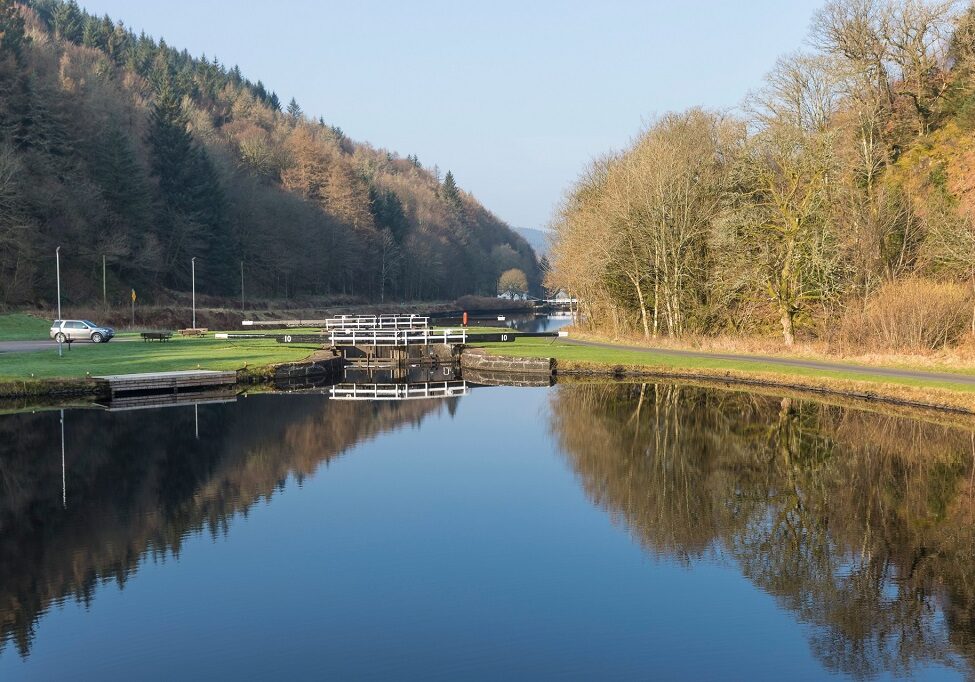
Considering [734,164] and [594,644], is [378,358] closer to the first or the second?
[734,164]

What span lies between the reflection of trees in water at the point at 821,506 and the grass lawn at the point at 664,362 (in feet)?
10.2

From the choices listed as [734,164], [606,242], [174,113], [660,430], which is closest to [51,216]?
[174,113]

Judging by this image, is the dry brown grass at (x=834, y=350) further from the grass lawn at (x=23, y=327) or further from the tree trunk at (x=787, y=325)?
the grass lawn at (x=23, y=327)

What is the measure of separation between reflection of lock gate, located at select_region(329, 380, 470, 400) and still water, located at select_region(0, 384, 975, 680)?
10326 millimetres

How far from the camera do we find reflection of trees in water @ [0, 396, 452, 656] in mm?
13031

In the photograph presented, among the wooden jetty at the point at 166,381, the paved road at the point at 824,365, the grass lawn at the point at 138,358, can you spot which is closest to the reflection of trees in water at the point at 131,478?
the wooden jetty at the point at 166,381

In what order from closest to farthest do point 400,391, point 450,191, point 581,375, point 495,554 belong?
point 495,554 < point 400,391 < point 581,375 < point 450,191

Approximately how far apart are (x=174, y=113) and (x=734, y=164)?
71.4 m

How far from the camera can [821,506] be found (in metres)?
16.4

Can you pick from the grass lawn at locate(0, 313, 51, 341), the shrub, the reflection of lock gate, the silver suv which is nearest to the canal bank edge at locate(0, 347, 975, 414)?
the reflection of lock gate

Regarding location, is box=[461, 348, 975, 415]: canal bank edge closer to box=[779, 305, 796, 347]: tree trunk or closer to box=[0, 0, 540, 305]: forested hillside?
box=[779, 305, 796, 347]: tree trunk

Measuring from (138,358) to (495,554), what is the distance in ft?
102

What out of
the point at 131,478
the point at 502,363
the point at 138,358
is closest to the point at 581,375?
the point at 502,363

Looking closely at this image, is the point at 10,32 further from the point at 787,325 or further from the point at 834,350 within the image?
the point at 834,350
